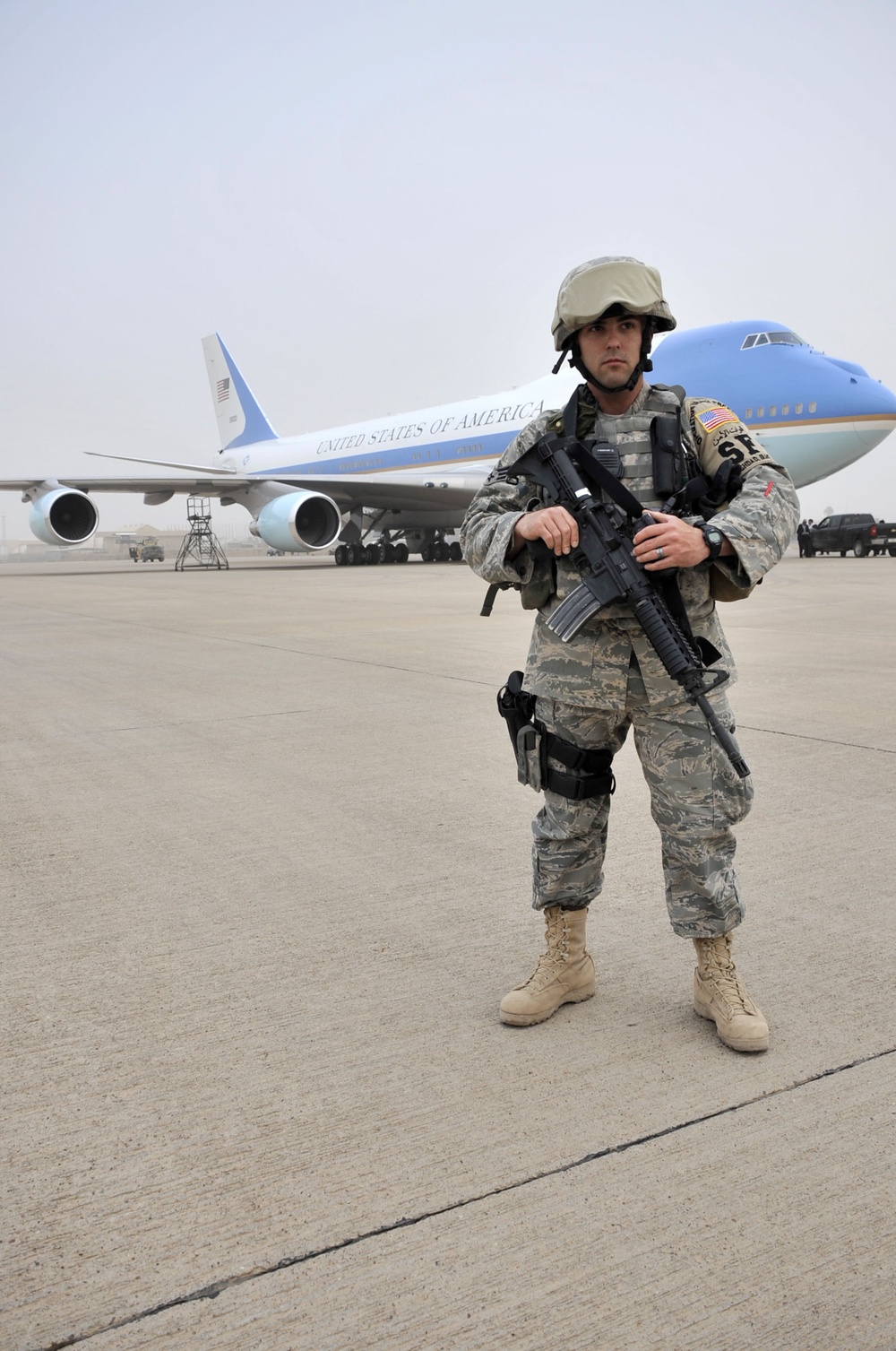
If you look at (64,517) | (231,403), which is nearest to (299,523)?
(64,517)

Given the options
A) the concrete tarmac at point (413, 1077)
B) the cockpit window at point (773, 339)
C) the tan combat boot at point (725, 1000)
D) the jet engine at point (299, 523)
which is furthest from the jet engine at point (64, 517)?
the tan combat boot at point (725, 1000)

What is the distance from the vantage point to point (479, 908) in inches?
124

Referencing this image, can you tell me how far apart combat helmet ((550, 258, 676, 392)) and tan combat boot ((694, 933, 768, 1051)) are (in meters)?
1.30

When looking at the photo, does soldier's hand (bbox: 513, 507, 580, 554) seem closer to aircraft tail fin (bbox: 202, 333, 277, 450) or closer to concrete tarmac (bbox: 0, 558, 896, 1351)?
concrete tarmac (bbox: 0, 558, 896, 1351)

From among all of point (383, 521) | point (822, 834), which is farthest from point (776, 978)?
point (383, 521)

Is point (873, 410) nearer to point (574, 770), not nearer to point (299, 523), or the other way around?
point (299, 523)

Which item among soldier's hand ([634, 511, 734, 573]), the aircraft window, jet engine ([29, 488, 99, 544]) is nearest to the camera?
soldier's hand ([634, 511, 734, 573])

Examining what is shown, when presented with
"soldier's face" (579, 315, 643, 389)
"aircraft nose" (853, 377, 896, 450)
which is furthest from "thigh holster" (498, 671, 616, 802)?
"aircraft nose" (853, 377, 896, 450)

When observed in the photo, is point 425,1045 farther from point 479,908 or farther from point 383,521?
point 383,521

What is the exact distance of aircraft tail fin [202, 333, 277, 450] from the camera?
3266 cm

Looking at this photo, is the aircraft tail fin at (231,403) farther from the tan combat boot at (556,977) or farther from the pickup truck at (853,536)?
the tan combat boot at (556,977)

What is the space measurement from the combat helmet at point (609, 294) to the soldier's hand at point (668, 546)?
0.38m

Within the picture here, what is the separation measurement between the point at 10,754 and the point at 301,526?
17.7 m

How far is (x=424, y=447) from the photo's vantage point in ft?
79.0
